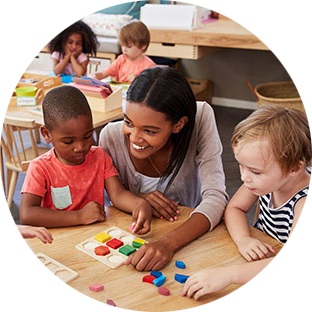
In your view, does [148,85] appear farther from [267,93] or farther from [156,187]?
[267,93]

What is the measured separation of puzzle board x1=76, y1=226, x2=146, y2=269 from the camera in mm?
939

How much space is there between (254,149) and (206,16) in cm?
276

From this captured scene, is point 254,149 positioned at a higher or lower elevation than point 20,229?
higher

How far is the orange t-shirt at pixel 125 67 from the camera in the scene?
2680mm

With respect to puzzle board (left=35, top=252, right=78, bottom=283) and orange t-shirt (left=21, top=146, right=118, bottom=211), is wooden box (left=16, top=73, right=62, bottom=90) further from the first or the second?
puzzle board (left=35, top=252, right=78, bottom=283)

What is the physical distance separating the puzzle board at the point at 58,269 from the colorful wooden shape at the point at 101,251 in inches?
2.9

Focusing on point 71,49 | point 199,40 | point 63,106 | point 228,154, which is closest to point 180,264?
point 63,106

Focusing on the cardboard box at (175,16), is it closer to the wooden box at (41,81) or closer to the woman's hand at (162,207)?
the wooden box at (41,81)

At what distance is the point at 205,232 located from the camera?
1.05m

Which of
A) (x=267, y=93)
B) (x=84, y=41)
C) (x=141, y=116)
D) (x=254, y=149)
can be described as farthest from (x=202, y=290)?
(x=267, y=93)

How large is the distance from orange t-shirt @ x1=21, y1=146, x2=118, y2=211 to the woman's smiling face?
0.15 meters

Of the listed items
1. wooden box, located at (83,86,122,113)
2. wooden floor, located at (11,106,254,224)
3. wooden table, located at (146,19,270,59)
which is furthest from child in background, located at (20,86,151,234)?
wooden table, located at (146,19,270,59)

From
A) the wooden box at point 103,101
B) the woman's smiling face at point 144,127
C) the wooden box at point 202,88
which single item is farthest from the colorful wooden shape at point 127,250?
the wooden box at point 202,88

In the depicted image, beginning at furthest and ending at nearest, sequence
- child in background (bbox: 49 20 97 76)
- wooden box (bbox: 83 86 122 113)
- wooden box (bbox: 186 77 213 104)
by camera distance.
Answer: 1. wooden box (bbox: 186 77 213 104)
2. child in background (bbox: 49 20 97 76)
3. wooden box (bbox: 83 86 122 113)
